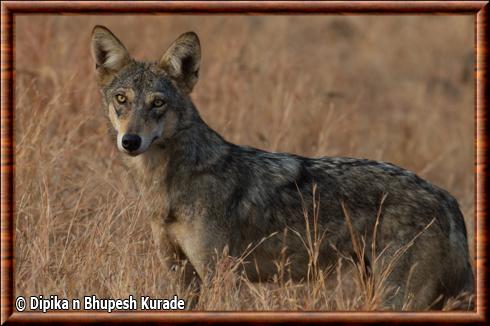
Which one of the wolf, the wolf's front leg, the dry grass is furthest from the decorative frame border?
the wolf's front leg

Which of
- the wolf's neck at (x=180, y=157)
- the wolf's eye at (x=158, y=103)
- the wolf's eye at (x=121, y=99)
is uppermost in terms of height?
the wolf's eye at (x=121, y=99)

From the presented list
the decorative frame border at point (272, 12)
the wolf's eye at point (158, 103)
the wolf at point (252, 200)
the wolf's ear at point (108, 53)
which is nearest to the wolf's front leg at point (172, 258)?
the wolf at point (252, 200)

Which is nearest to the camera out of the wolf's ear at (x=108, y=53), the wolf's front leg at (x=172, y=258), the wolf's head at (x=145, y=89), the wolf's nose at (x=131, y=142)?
the wolf's nose at (x=131, y=142)

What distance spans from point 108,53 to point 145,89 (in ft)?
1.86

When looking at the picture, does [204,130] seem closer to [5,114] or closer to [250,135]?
[5,114]

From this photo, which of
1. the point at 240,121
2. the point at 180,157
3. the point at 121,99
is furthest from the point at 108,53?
the point at 240,121

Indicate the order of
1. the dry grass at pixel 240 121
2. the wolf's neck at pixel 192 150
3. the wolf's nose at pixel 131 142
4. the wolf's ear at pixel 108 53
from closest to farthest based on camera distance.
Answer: the wolf's nose at pixel 131 142
the dry grass at pixel 240 121
the wolf's neck at pixel 192 150
the wolf's ear at pixel 108 53

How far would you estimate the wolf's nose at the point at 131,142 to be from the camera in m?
5.83

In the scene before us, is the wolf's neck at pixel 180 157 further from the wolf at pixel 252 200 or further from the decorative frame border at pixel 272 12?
the decorative frame border at pixel 272 12

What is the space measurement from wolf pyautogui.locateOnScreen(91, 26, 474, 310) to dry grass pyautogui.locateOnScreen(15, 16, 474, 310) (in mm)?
164

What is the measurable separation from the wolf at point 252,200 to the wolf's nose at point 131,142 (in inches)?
7.6

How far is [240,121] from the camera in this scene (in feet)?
34.4

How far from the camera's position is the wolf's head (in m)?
5.95

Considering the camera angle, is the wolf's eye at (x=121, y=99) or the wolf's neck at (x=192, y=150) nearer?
the wolf's eye at (x=121, y=99)
